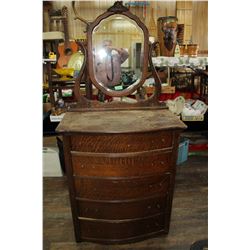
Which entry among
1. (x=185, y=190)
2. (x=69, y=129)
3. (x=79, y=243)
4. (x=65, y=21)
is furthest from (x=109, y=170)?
(x=65, y=21)

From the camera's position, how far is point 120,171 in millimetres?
1490

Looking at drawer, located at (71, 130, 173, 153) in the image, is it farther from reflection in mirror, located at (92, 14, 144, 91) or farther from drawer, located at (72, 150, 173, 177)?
reflection in mirror, located at (92, 14, 144, 91)

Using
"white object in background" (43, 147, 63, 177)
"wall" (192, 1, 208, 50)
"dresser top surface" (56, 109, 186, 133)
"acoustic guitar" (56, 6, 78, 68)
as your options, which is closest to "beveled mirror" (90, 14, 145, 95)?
"dresser top surface" (56, 109, 186, 133)

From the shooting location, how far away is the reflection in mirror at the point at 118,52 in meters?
1.75

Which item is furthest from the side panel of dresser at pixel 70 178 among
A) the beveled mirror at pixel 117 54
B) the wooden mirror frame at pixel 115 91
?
the beveled mirror at pixel 117 54

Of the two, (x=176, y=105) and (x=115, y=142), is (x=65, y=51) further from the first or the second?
(x=115, y=142)

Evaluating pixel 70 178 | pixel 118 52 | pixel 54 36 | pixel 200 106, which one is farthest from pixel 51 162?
pixel 54 36

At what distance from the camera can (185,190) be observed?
93.1 inches

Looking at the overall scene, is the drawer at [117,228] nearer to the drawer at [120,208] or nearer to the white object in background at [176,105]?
the drawer at [120,208]

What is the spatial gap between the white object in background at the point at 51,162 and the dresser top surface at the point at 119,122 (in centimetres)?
91

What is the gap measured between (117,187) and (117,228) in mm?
280
